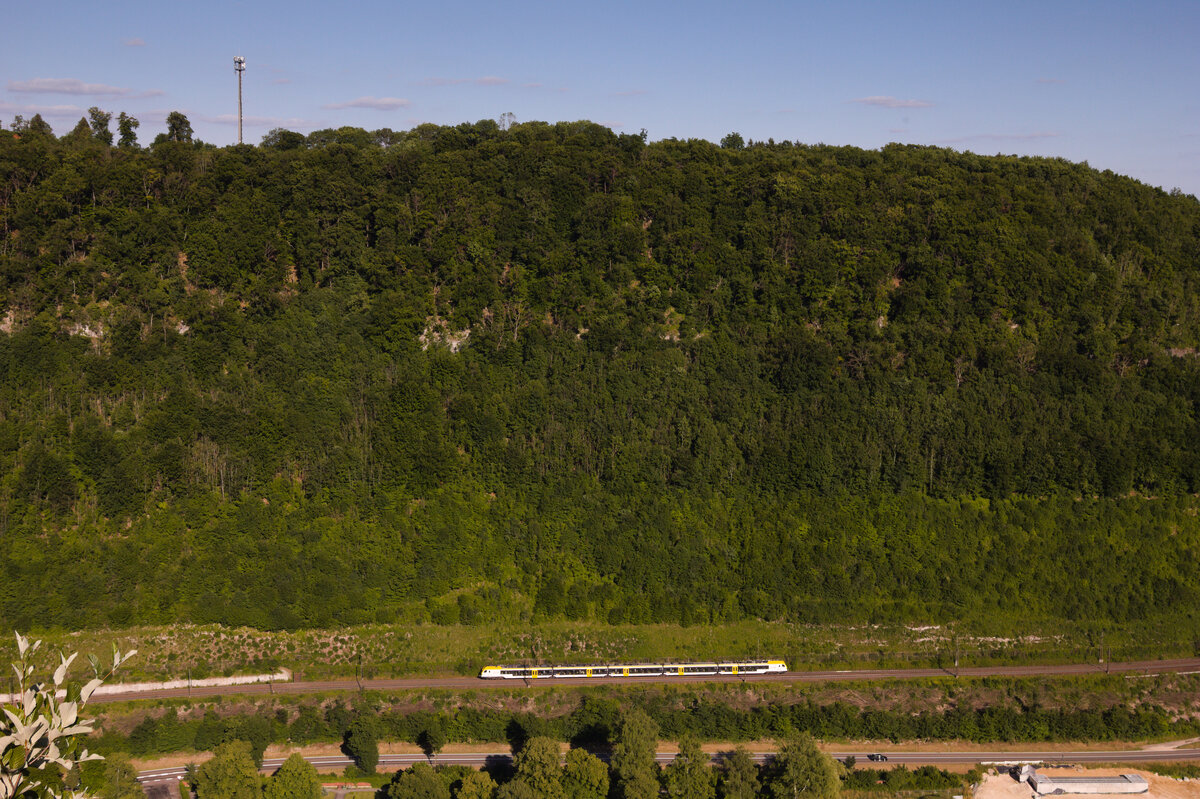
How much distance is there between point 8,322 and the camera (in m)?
76.4

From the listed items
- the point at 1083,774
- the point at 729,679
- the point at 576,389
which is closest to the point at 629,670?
the point at 729,679

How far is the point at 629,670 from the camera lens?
6612 cm

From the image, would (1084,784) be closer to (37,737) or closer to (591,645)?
(591,645)

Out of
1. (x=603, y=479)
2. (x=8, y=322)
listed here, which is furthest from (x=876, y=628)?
(x=8, y=322)

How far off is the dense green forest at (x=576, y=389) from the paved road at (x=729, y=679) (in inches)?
183

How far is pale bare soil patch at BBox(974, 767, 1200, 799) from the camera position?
56.9 m

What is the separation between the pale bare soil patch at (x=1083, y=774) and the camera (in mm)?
56875

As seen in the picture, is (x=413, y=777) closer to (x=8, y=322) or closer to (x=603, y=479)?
(x=603, y=479)

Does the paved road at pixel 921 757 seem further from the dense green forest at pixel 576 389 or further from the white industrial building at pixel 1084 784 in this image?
the dense green forest at pixel 576 389

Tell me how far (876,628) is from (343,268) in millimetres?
54463

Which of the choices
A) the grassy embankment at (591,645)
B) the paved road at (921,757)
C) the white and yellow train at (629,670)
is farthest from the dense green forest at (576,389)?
the paved road at (921,757)

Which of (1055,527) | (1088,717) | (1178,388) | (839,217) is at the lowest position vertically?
(1088,717)

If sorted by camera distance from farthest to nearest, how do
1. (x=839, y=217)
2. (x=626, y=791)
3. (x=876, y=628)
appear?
(x=839, y=217), (x=876, y=628), (x=626, y=791)

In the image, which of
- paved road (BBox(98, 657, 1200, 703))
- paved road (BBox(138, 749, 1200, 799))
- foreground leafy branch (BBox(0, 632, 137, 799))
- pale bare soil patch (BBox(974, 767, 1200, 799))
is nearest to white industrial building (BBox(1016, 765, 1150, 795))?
pale bare soil patch (BBox(974, 767, 1200, 799))
